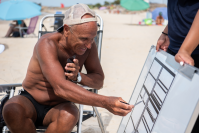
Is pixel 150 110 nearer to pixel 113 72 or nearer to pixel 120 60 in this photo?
pixel 113 72

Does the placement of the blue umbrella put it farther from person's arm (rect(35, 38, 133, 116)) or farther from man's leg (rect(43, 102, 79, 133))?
man's leg (rect(43, 102, 79, 133))

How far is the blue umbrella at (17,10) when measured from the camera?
30.4ft

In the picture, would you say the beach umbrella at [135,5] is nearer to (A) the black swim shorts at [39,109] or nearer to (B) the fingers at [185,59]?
(A) the black swim shorts at [39,109]

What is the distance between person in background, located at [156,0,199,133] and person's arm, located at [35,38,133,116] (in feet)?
1.65

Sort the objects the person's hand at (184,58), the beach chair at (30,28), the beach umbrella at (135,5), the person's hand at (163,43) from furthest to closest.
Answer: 1. the beach umbrella at (135,5)
2. the beach chair at (30,28)
3. the person's hand at (163,43)
4. the person's hand at (184,58)

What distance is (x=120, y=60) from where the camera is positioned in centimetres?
658

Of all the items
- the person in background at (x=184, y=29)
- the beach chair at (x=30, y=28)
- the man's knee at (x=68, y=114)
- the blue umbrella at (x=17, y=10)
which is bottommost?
the beach chair at (x=30, y=28)

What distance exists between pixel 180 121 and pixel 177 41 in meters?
0.76

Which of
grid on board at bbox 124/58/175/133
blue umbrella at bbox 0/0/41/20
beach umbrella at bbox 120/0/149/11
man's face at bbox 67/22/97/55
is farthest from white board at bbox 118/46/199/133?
beach umbrella at bbox 120/0/149/11

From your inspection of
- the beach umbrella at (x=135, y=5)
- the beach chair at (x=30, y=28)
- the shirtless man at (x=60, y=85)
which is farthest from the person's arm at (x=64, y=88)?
the beach umbrella at (x=135, y=5)

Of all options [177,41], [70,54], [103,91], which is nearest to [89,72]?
[70,54]

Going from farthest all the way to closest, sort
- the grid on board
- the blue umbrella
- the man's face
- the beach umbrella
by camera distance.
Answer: the beach umbrella < the blue umbrella < the man's face < the grid on board

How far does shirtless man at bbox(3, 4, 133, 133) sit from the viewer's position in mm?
1495

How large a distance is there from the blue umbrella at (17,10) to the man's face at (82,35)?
27.2 feet
